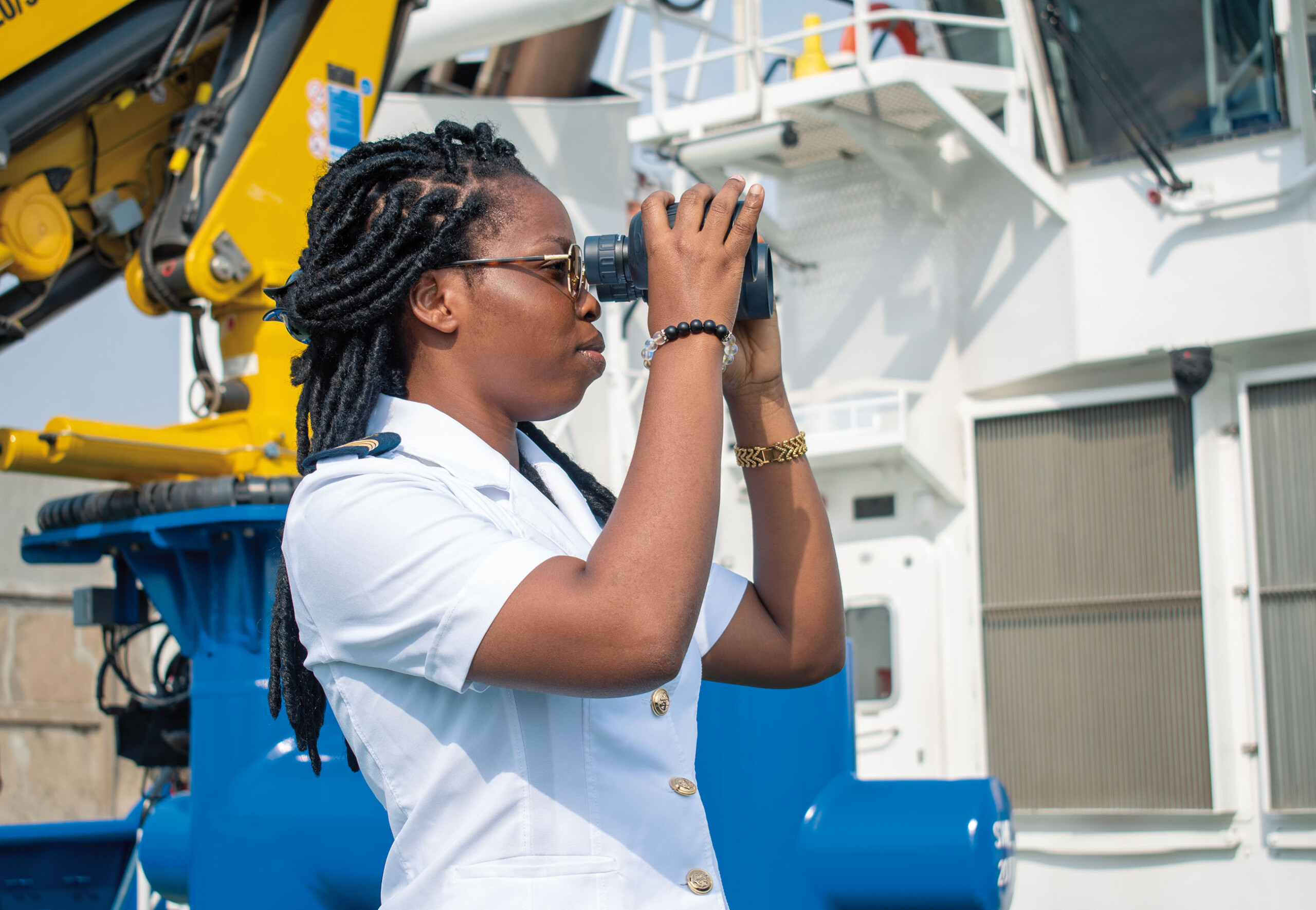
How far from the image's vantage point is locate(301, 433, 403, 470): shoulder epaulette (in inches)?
50.9

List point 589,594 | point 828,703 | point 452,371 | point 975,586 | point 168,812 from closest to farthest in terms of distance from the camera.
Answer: point 589,594, point 452,371, point 828,703, point 168,812, point 975,586

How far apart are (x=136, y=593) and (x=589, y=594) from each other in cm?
352

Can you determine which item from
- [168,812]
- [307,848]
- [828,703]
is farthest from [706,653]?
[168,812]

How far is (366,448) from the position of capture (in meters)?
1.29

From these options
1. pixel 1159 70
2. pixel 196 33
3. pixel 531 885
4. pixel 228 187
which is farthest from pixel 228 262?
pixel 1159 70

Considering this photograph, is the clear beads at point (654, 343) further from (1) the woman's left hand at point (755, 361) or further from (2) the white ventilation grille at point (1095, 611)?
(2) the white ventilation grille at point (1095, 611)

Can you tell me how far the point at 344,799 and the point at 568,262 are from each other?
1.74m

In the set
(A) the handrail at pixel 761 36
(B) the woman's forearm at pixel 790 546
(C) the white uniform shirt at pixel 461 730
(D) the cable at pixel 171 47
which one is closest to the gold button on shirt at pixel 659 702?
(C) the white uniform shirt at pixel 461 730

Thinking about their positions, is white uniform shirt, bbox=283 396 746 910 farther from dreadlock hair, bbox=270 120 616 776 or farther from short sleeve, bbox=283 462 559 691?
dreadlock hair, bbox=270 120 616 776

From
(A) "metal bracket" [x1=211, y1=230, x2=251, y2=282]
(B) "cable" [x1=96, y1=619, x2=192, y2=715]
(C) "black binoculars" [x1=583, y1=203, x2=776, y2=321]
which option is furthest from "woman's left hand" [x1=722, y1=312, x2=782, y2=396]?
(B) "cable" [x1=96, y1=619, x2=192, y2=715]

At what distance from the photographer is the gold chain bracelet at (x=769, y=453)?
167 cm

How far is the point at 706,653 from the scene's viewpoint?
1598mm

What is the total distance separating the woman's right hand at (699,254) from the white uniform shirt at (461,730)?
0.28 m

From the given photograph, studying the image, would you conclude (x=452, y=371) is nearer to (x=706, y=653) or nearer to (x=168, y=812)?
(x=706, y=653)
